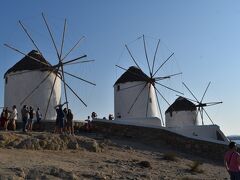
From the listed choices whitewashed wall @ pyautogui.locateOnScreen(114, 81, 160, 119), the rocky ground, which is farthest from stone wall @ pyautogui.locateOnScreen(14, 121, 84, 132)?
whitewashed wall @ pyautogui.locateOnScreen(114, 81, 160, 119)

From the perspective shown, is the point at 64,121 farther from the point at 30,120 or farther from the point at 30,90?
the point at 30,90

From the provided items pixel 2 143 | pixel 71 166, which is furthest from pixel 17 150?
pixel 71 166

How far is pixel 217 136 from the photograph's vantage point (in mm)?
23375

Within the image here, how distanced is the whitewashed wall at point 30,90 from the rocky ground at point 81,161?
6.87 meters

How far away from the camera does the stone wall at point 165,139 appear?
2042 centimetres

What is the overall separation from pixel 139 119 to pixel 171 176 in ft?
39.6

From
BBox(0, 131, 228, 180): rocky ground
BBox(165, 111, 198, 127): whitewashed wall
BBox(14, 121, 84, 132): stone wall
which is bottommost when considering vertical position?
BBox(0, 131, 228, 180): rocky ground

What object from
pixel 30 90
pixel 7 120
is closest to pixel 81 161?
pixel 7 120

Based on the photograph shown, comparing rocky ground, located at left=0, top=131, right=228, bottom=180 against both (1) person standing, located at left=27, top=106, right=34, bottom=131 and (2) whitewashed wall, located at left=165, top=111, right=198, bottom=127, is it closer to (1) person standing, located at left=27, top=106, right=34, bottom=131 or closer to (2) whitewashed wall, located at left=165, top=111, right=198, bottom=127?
(1) person standing, located at left=27, top=106, right=34, bottom=131

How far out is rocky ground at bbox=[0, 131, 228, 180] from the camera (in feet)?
31.9

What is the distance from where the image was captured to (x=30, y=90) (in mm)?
23062

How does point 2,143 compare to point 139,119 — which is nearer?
point 2,143

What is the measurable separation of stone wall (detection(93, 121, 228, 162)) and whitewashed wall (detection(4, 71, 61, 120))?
3540 mm

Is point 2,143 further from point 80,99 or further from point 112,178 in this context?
point 80,99
